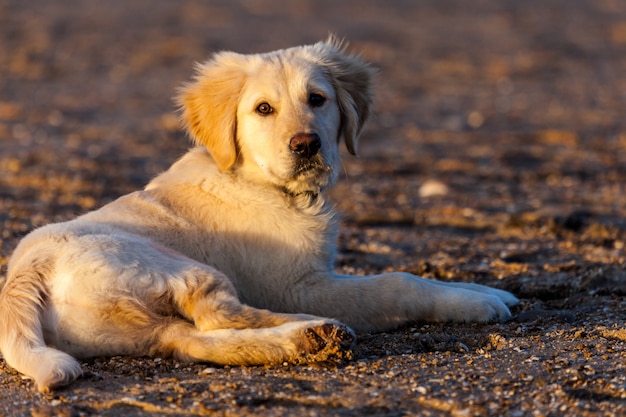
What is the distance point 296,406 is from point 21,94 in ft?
38.1

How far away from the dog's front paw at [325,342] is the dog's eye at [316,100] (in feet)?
4.56

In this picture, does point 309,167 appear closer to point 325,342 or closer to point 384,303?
point 384,303

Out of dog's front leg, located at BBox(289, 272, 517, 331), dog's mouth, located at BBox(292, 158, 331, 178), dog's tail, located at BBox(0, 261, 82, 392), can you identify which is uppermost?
dog's mouth, located at BBox(292, 158, 331, 178)

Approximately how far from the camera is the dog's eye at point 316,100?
510 cm

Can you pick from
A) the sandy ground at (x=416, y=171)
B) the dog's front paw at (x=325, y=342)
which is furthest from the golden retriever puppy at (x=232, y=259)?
the sandy ground at (x=416, y=171)

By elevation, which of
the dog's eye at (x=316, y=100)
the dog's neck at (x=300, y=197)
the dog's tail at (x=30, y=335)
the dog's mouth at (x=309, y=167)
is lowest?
the dog's tail at (x=30, y=335)

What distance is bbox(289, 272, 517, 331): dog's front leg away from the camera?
15.7ft

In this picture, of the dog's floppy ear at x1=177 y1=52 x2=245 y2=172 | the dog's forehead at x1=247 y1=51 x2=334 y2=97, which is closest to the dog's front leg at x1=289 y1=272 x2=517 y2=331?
the dog's floppy ear at x1=177 y1=52 x2=245 y2=172

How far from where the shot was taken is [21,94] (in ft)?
47.0

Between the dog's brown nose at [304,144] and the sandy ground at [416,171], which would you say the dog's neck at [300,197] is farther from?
the sandy ground at [416,171]

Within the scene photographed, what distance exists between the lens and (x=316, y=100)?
16.8 feet

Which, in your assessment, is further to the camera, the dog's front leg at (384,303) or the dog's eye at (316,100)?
the dog's eye at (316,100)

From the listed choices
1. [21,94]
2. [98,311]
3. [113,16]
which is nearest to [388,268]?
[98,311]

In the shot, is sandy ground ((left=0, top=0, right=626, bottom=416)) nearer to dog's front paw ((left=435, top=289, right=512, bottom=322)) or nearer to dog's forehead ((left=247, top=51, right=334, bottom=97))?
dog's front paw ((left=435, top=289, right=512, bottom=322))
